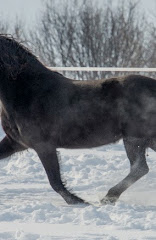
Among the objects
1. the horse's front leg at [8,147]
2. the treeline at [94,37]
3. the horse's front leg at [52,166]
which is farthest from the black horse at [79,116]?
the treeline at [94,37]

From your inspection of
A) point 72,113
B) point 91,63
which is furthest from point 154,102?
point 91,63

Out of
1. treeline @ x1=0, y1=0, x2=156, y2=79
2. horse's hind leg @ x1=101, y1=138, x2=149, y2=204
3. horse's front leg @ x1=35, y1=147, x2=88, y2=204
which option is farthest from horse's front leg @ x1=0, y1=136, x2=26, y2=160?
treeline @ x1=0, y1=0, x2=156, y2=79

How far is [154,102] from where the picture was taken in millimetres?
7336

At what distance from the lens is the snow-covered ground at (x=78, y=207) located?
5520 millimetres

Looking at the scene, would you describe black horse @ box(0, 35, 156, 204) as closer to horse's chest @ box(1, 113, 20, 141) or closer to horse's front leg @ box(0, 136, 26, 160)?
horse's chest @ box(1, 113, 20, 141)

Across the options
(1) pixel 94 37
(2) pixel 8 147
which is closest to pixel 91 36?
(1) pixel 94 37

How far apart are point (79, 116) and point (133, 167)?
770 millimetres

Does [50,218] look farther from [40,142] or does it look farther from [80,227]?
[40,142]

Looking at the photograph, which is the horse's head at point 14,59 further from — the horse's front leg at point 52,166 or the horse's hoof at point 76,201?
the horse's hoof at point 76,201

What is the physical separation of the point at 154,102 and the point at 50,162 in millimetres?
1111

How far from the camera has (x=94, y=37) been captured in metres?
41.7

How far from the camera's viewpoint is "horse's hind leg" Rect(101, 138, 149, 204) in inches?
292

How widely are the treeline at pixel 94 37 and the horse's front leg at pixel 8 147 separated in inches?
1297

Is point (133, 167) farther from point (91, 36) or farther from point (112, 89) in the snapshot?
point (91, 36)
